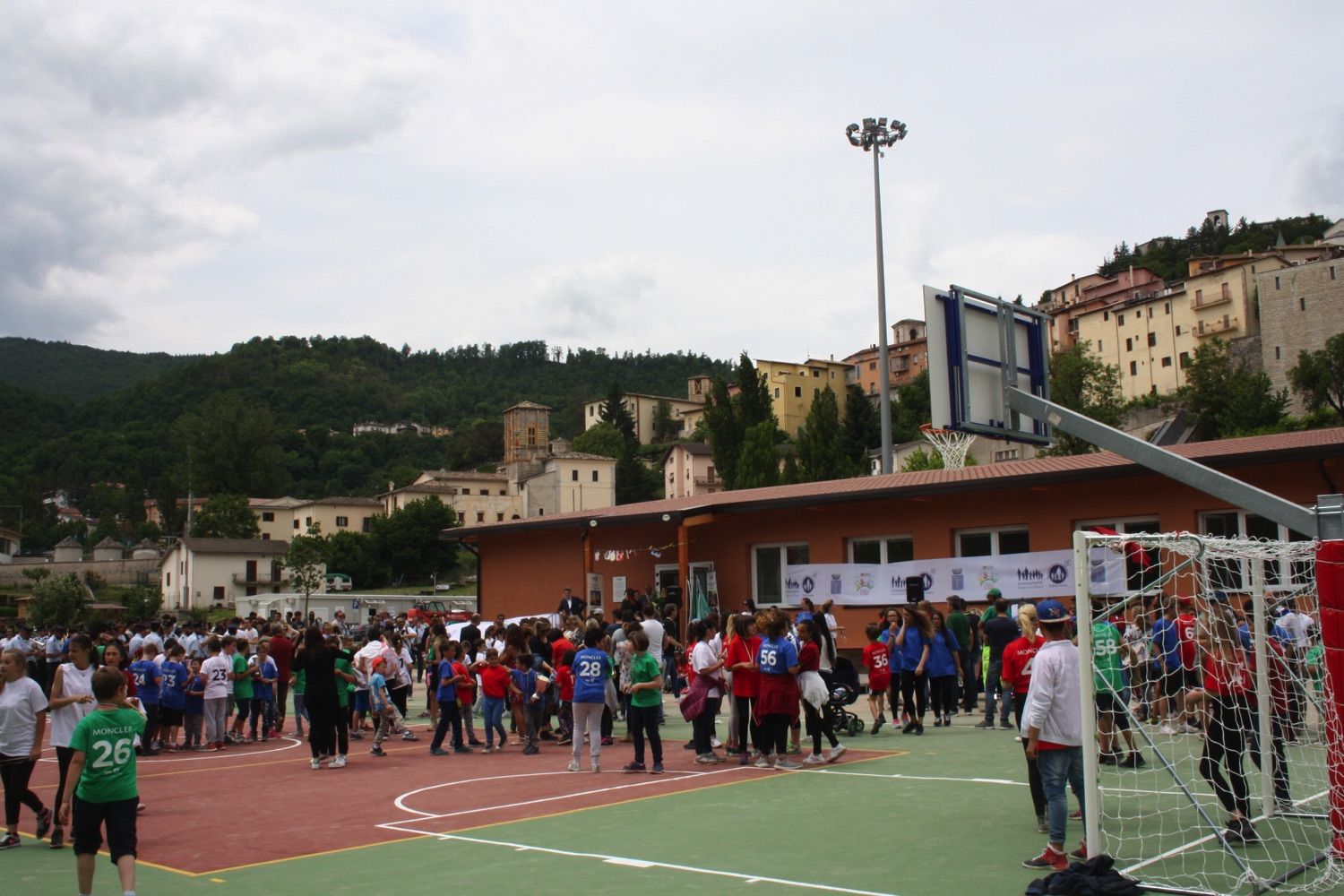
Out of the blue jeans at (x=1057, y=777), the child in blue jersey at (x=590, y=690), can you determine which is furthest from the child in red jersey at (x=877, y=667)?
the blue jeans at (x=1057, y=777)

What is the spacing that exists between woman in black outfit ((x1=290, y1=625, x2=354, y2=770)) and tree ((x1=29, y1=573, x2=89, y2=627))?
6368cm

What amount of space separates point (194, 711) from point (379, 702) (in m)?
3.27

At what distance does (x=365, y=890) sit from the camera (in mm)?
8164

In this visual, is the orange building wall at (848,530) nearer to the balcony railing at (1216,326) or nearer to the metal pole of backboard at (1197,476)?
the metal pole of backboard at (1197,476)

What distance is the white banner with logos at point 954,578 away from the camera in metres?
22.2

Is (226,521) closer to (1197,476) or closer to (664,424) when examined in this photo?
(664,424)

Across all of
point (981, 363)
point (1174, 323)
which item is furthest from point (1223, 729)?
point (1174, 323)

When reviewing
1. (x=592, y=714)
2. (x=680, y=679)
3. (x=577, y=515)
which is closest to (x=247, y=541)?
(x=577, y=515)

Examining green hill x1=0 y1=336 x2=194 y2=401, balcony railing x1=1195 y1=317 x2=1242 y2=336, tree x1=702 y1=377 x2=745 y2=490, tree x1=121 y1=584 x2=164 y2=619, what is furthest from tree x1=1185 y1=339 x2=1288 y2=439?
green hill x1=0 y1=336 x2=194 y2=401

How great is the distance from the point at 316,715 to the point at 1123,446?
428 inches

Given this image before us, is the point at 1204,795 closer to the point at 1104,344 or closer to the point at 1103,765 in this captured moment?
the point at 1103,765

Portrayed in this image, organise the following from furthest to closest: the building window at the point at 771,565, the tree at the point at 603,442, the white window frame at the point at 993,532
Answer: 1. the tree at the point at 603,442
2. the building window at the point at 771,565
3. the white window frame at the point at 993,532

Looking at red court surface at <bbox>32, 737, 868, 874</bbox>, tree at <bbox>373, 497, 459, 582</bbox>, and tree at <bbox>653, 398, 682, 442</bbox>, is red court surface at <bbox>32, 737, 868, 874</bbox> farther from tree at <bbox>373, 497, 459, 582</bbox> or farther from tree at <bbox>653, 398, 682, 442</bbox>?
tree at <bbox>653, 398, 682, 442</bbox>

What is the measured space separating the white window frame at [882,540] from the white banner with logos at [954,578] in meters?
0.29
